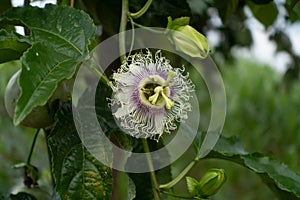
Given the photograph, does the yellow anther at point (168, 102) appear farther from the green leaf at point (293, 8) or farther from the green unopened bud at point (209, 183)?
the green leaf at point (293, 8)

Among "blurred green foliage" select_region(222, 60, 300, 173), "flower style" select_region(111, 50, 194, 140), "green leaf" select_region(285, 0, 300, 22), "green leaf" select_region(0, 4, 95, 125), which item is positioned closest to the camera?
"green leaf" select_region(0, 4, 95, 125)

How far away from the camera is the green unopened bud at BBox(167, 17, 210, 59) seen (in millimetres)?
528

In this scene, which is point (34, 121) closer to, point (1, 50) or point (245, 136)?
point (1, 50)

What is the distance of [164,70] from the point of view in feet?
1.72

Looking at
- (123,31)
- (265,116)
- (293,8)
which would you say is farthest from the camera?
(265,116)

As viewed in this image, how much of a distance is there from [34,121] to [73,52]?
159 millimetres

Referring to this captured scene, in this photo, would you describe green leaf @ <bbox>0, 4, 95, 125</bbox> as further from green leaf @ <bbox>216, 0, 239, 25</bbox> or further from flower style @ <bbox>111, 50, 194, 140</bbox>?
green leaf @ <bbox>216, 0, 239, 25</bbox>

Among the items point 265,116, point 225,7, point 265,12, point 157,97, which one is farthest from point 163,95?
point 265,116

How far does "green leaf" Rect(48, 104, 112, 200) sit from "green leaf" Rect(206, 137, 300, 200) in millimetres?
155

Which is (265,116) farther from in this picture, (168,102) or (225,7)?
(168,102)

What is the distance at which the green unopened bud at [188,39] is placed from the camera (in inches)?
20.8

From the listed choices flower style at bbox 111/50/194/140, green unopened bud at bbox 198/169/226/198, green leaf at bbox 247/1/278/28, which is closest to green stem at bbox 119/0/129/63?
flower style at bbox 111/50/194/140

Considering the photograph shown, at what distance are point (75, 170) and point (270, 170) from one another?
225 millimetres

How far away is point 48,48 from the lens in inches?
17.6
